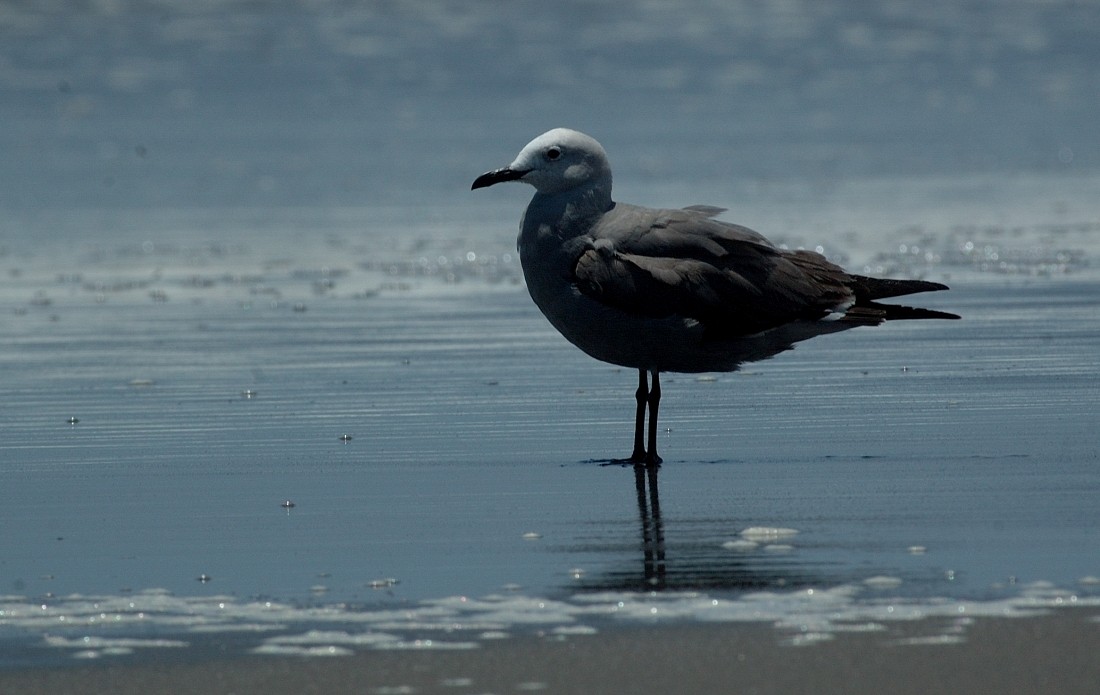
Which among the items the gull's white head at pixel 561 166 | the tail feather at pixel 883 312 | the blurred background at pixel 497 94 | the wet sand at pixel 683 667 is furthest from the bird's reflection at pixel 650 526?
the blurred background at pixel 497 94

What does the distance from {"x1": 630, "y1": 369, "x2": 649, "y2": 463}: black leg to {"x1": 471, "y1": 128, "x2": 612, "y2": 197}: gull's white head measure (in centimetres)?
73

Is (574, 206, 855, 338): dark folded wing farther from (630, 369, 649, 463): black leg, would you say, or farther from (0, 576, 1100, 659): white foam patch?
(0, 576, 1100, 659): white foam patch

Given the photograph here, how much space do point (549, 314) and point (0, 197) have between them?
11.2 meters

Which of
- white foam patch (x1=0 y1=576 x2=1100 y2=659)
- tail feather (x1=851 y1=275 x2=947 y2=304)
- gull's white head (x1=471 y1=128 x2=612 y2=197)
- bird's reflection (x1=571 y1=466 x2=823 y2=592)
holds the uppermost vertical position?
gull's white head (x1=471 y1=128 x2=612 y2=197)

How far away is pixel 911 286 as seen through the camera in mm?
6738

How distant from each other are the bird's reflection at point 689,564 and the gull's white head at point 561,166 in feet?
5.65

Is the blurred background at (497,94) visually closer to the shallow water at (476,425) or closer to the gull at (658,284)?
the shallow water at (476,425)

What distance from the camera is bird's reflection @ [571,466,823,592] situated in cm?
469

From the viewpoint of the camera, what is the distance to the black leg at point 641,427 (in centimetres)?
643

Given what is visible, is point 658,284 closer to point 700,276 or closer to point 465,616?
point 700,276

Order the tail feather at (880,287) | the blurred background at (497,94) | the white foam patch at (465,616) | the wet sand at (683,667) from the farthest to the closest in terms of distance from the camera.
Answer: the blurred background at (497,94)
the tail feather at (880,287)
the white foam patch at (465,616)
the wet sand at (683,667)

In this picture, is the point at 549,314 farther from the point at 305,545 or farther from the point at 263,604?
the point at 263,604

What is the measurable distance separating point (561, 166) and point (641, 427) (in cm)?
101

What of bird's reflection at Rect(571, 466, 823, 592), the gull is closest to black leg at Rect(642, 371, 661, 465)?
the gull
